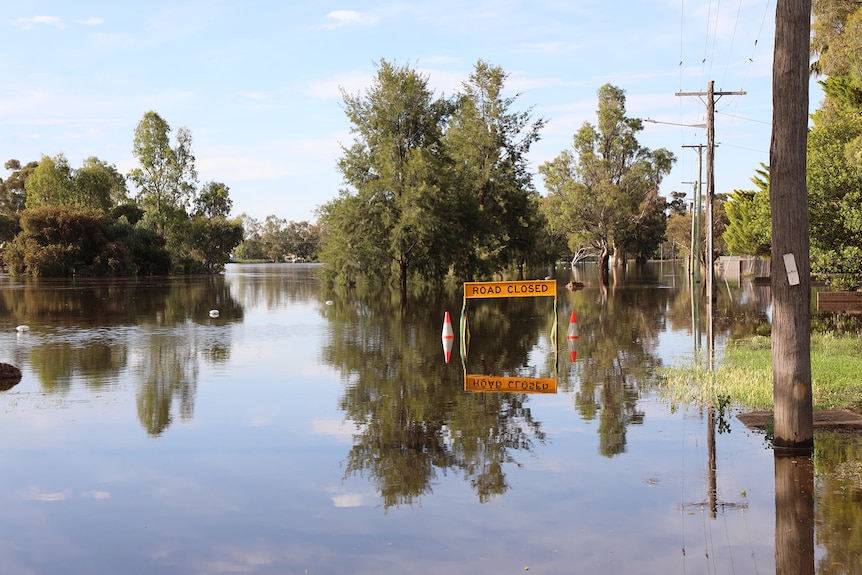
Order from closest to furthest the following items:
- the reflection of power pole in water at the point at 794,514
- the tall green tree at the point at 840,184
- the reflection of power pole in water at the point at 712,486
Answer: the reflection of power pole in water at the point at 794,514, the reflection of power pole in water at the point at 712,486, the tall green tree at the point at 840,184

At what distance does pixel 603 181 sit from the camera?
7550 cm

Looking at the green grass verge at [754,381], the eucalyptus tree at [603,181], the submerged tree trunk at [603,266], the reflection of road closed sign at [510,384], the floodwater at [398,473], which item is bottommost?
the floodwater at [398,473]

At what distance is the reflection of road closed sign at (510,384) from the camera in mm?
14766

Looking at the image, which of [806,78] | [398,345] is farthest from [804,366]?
[398,345]

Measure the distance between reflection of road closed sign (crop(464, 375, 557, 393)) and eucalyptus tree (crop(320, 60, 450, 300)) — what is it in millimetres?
33170

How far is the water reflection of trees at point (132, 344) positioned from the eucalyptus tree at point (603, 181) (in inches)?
1555

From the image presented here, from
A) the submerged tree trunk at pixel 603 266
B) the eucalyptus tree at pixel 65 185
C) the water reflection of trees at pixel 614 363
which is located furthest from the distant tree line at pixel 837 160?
the eucalyptus tree at pixel 65 185

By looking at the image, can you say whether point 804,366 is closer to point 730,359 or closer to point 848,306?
point 730,359

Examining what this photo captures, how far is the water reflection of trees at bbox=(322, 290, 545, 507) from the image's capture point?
30.2 ft

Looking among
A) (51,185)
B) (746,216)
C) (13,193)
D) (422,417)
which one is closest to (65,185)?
(51,185)

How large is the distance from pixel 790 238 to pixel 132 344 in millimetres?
17478

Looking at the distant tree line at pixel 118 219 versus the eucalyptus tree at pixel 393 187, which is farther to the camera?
the distant tree line at pixel 118 219

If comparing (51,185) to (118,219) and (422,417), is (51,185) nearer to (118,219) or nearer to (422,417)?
(118,219)

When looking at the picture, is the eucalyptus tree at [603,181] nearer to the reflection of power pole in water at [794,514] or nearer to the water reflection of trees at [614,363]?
the water reflection of trees at [614,363]
